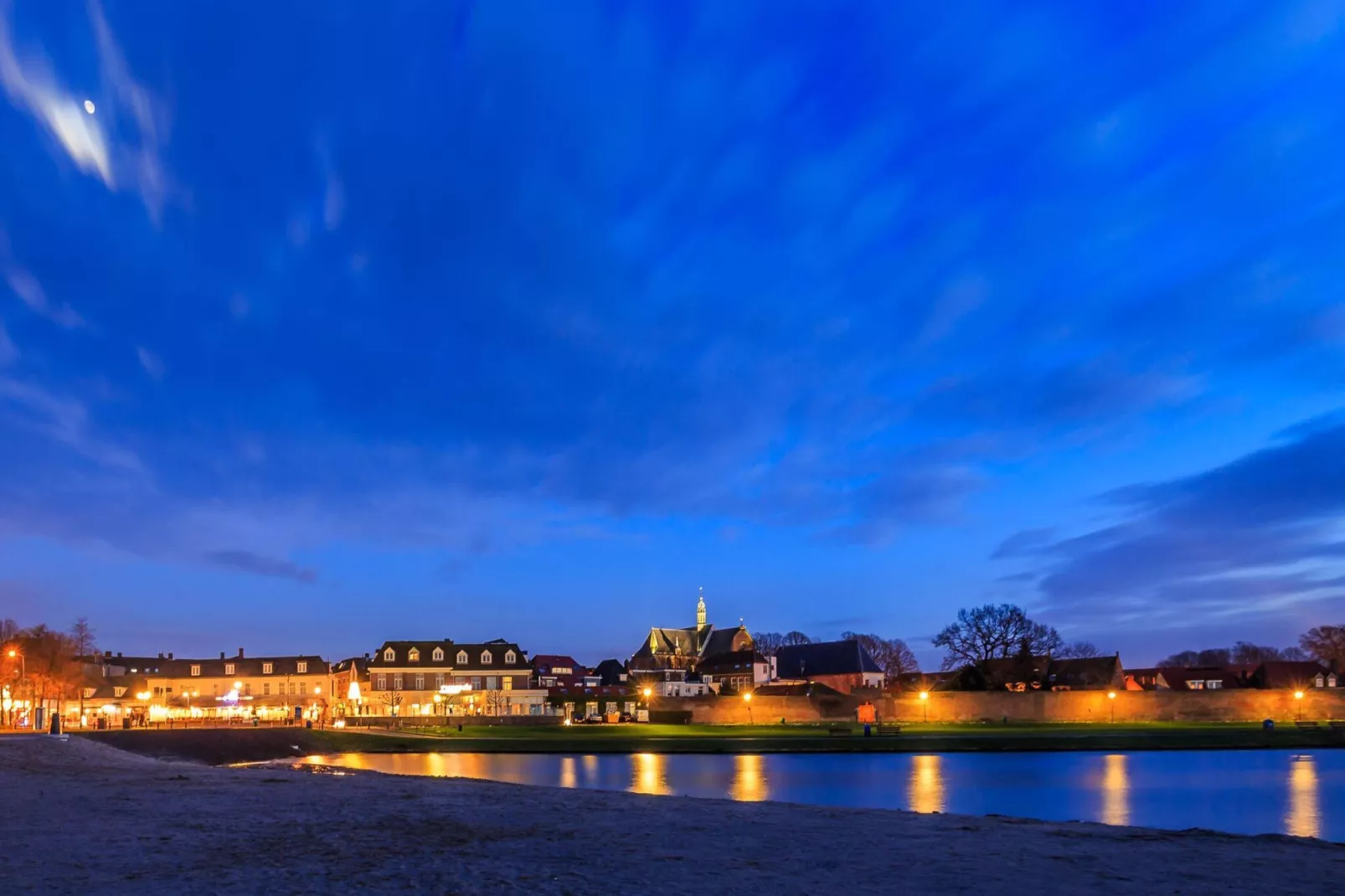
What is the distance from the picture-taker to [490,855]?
11422mm

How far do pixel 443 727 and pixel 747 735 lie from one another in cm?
2206

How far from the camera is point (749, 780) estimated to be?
34.8m

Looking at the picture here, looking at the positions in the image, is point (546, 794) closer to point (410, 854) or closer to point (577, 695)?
point (410, 854)

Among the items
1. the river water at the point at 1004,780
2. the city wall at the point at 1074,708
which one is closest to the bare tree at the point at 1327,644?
the city wall at the point at 1074,708

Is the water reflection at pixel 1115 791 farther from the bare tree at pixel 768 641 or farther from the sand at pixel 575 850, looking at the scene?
the bare tree at pixel 768 641

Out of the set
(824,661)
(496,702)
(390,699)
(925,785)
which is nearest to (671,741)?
(925,785)

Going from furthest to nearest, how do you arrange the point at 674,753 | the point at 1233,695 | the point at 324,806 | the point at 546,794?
1. the point at 1233,695
2. the point at 674,753
3. the point at 546,794
4. the point at 324,806

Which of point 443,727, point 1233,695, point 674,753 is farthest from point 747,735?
point 1233,695

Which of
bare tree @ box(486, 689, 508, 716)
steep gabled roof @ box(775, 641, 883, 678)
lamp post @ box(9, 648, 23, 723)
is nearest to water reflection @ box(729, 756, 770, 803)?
lamp post @ box(9, 648, 23, 723)

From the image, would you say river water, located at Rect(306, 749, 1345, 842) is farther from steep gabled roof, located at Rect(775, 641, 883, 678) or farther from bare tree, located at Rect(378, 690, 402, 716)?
steep gabled roof, located at Rect(775, 641, 883, 678)

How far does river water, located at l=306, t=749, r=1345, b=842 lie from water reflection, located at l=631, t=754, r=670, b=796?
106mm

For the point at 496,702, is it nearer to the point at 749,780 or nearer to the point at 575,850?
the point at 749,780

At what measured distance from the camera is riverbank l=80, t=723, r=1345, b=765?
1953 inches

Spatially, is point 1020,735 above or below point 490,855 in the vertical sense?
below
